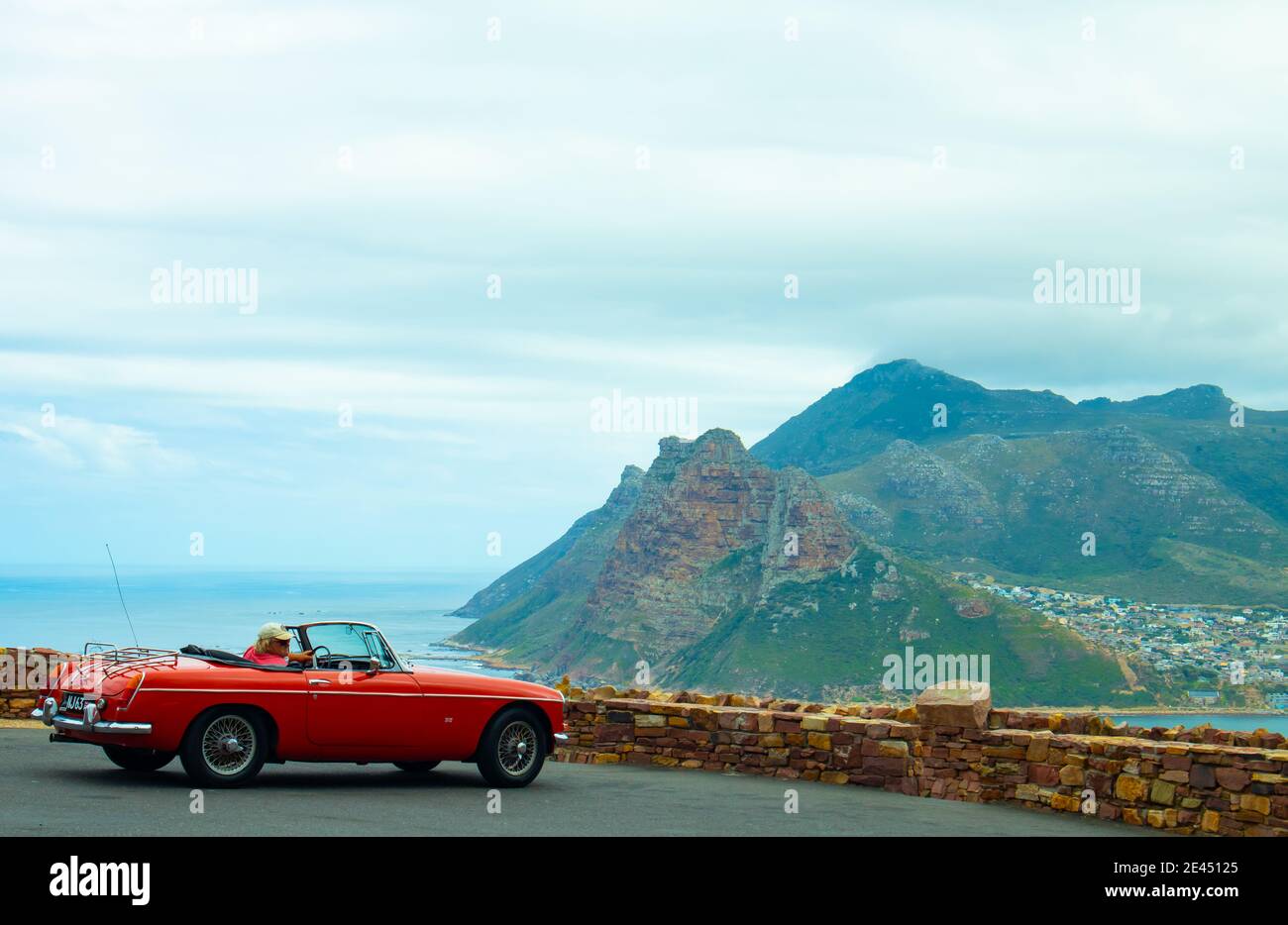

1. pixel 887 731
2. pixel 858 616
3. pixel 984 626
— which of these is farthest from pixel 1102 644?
pixel 887 731

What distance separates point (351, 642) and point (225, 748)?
1655 millimetres

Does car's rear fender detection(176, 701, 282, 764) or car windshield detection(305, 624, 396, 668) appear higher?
car windshield detection(305, 624, 396, 668)

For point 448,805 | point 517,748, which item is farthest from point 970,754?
point 448,805

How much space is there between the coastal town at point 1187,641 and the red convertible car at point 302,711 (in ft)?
504

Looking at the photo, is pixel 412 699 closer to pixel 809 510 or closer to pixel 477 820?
pixel 477 820

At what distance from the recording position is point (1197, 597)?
186m

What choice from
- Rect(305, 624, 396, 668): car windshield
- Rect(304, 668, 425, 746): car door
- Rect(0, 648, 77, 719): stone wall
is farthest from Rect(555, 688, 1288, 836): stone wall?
Rect(0, 648, 77, 719): stone wall

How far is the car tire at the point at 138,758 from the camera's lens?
1429cm

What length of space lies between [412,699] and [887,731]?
5.85 metres

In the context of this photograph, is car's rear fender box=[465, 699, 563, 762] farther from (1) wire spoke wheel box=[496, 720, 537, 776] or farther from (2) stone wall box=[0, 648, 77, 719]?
(2) stone wall box=[0, 648, 77, 719]

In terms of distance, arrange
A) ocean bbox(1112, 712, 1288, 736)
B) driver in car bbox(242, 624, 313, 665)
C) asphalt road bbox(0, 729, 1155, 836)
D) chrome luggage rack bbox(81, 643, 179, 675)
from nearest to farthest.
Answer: asphalt road bbox(0, 729, 1155, 836) < chrome luggage rack bbox(81, 643, 179, 675) < driver in car bbox(242, 624, 313, 665) < ocean bbox(1112, 712, 1288, 736)

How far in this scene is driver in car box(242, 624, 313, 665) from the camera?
14047 mm

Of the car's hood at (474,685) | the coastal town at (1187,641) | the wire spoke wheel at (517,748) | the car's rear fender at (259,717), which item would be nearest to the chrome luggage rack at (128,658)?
the car's rear fender at (259,717)
